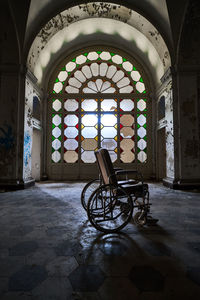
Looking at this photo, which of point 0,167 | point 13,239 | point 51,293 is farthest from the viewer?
point 0,167

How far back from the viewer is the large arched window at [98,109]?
769cm

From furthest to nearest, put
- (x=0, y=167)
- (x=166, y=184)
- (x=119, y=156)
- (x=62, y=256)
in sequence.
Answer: (x=119, y=156)
(x=166, y=184)
(x=0, y=167)
(x=62, y=256)

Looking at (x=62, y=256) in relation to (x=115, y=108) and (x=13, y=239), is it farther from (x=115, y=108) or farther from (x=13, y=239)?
(x=115, y=108)

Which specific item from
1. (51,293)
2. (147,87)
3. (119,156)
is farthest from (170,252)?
(147,87)

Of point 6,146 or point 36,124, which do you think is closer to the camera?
point 6,146

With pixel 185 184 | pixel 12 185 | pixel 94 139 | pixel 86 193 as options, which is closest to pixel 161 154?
pixel 185 184

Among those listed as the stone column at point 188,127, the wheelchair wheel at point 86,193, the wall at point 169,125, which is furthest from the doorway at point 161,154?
the wheelchair wheel at point 86,193

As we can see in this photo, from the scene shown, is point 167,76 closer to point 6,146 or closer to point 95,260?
point 6,146

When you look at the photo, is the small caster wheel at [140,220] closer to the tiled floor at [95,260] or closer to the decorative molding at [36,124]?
the tiled floor at [95,260]

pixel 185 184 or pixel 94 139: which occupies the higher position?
pixel 94 139

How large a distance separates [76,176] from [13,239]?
Result: 582 centimetres

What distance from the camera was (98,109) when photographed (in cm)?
786

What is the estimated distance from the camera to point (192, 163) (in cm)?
542

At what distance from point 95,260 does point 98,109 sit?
22.8ft
